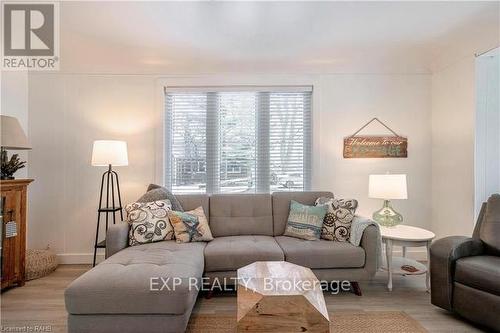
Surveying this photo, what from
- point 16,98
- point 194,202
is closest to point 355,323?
point 194,202

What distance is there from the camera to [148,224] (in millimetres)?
2623

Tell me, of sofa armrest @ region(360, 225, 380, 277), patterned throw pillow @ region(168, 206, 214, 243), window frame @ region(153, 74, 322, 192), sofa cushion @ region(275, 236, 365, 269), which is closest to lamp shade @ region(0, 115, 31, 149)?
window frame @ region(153, 74, 322, 192)

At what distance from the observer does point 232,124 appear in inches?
136

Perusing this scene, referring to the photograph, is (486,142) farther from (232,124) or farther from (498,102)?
(232,124)

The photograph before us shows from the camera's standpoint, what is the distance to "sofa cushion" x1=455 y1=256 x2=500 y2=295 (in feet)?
6.15

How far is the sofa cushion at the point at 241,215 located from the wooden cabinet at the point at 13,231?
185 centimetres

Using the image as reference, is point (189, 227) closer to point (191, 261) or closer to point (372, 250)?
point (191, 261)

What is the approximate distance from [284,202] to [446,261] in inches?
59.7

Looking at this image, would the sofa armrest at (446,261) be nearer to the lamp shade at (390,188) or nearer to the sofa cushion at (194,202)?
the lamp shade at (390,188)

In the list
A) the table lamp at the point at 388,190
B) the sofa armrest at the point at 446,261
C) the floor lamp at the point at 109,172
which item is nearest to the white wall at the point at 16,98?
the floor lamp at the point at 109,172

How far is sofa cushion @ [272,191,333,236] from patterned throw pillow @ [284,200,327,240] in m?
0.11

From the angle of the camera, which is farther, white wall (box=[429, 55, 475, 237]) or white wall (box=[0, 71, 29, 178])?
white wall (box=[0, 71, 29, 178])

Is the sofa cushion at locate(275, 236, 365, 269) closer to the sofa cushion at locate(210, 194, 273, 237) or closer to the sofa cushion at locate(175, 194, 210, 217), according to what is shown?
the sofa cushion at locate(210, 194, 273, 237)

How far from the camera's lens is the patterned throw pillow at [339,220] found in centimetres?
265
